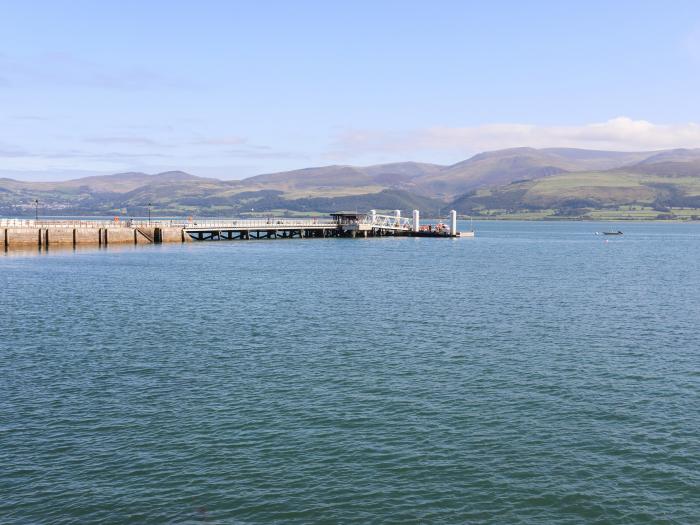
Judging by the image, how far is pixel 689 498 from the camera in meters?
22.8

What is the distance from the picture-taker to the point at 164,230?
15075cm

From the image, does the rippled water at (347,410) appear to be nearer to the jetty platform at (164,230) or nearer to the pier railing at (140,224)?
the jetty platform at (164,230)

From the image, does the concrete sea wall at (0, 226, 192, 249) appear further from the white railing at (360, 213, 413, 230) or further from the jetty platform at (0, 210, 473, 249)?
the white railing at (360, 213, 413, 230)

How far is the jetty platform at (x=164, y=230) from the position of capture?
126m

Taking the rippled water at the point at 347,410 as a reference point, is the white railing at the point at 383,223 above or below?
above

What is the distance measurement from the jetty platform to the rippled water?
67168 millimetres

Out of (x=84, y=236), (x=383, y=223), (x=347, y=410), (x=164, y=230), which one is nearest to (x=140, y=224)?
(x=164, y=230)

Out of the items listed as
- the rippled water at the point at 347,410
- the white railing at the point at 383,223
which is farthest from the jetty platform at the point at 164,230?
the rippled water at the point at 347,410

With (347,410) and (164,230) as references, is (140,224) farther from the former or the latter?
(347,410)

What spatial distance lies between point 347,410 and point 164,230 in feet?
418

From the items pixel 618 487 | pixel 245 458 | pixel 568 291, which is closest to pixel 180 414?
pixel 245 458

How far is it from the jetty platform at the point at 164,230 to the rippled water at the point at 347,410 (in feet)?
220

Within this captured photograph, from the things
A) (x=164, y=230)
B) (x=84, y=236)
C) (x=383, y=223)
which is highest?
(x=383, y=223)

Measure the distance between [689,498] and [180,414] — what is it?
20637 millimetres
